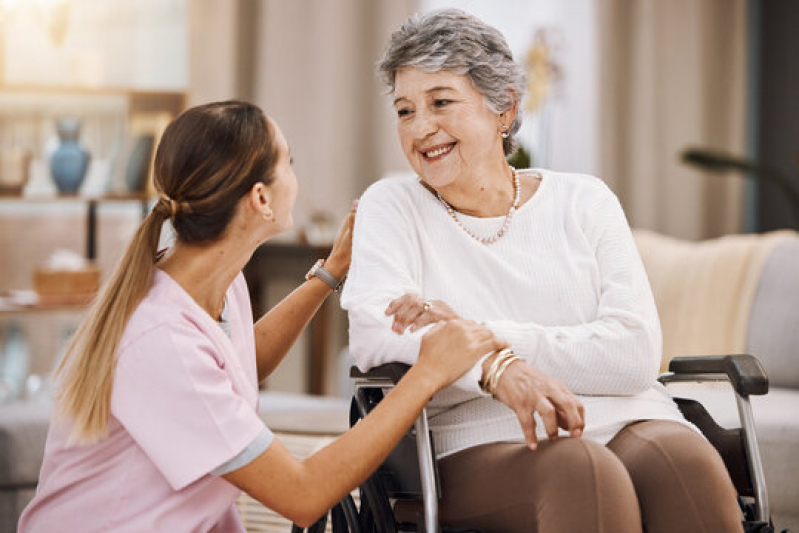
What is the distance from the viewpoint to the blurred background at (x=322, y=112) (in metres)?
4.04

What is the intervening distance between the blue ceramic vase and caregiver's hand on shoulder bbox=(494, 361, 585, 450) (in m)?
2.80

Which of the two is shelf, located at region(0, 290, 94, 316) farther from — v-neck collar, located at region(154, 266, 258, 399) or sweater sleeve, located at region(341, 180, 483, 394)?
v-neck collar, located at region(154, 266, 258, 399)

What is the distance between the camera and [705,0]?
4949mm

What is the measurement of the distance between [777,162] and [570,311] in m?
3.62

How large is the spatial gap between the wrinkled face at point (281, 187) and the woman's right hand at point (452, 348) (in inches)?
11.0

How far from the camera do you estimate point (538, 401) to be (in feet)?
4.88

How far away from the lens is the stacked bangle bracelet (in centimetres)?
154

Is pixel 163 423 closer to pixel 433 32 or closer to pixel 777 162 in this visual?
pixel 433 32

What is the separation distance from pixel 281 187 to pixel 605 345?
59 cm

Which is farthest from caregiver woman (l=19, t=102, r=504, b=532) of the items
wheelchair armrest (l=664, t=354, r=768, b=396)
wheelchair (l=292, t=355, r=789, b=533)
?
wheelchair armrest (l=664, t=354, r=768, b=396)

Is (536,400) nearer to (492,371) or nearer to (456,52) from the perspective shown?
(492,371)

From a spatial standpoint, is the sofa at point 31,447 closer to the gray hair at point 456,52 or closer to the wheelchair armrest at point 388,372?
the wheelchair armrest at point 388,372

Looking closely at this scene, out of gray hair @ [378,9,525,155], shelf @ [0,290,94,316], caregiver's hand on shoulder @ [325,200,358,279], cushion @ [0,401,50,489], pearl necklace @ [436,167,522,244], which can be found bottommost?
cushion @ [0,401,50,489]

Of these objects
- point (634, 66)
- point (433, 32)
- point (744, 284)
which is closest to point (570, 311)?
point (433, 32)
